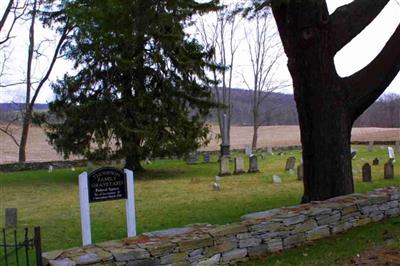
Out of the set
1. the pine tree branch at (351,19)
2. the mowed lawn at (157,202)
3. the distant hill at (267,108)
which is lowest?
the mowed lawn at (157,202)

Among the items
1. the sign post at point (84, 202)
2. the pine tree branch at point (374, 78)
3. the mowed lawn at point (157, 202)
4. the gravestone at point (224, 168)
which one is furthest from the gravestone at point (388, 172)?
the sign post at point (84, 202)

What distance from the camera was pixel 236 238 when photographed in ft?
21.1

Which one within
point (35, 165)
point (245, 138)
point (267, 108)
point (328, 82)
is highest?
point (267, 108)

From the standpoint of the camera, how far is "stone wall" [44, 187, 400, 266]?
17.6ft

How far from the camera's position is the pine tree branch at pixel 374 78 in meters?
9.29

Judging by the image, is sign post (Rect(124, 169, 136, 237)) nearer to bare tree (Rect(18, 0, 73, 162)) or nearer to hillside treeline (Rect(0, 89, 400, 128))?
bare tree (Rect(18, 0, 73, 162))

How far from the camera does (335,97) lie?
9.16 m

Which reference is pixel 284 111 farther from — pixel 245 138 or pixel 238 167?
pixel 238 167

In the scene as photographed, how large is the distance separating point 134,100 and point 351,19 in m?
12.8

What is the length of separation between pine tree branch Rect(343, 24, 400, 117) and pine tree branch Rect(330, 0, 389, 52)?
0.59 meters

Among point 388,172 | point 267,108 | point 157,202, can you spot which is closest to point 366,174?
point 388,172

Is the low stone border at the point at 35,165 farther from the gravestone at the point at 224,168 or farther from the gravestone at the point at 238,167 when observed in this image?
the gravestone at the point at 238,167

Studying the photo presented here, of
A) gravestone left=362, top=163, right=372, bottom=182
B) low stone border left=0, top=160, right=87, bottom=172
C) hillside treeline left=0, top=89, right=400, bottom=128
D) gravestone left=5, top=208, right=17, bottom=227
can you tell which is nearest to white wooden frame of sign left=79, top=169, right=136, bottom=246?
gravestone left=5, top=208, right=17, bottom=227

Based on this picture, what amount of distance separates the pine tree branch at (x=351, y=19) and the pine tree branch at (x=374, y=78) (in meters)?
0.59
